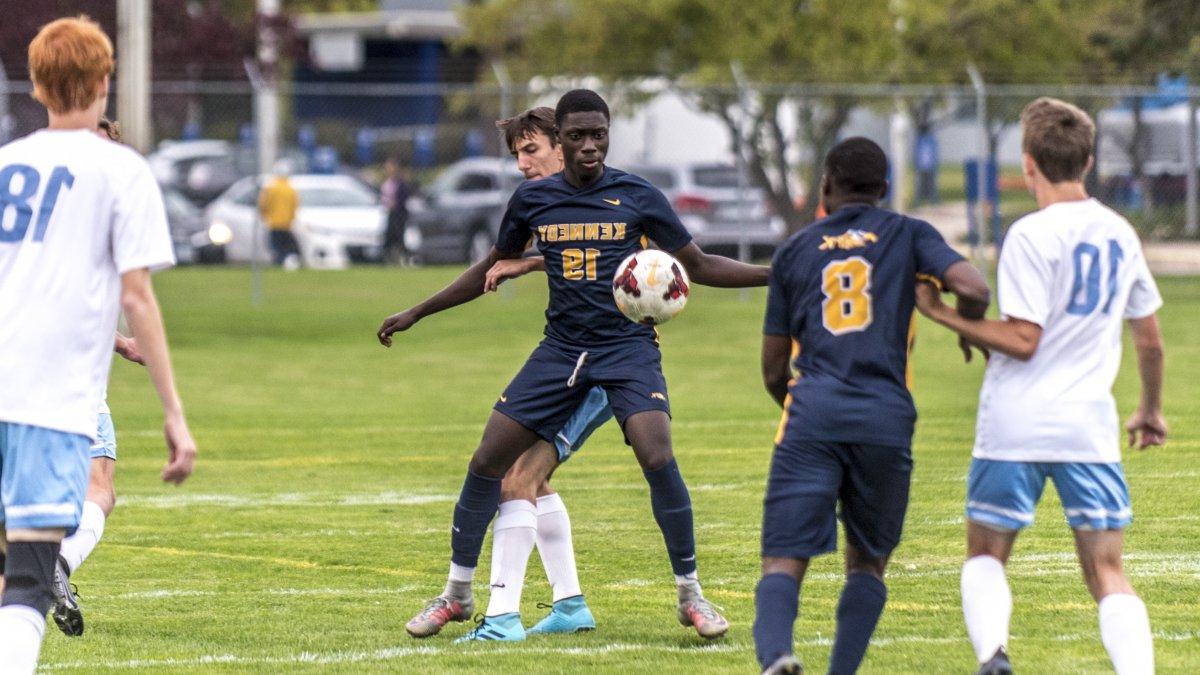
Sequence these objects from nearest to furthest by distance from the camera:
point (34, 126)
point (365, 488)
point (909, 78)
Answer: point (365, 488) → point (34, 126) → point (909, 78)

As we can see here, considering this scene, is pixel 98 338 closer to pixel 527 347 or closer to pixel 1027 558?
pixel 1027 558

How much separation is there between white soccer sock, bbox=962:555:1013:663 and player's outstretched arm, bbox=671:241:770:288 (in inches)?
70.7

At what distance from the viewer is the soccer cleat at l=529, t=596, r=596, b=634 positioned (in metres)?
7.00

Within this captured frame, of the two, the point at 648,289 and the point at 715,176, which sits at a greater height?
the point at 648,289

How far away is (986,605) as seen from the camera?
5543 millimetres

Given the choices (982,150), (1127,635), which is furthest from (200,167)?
(1127,635)

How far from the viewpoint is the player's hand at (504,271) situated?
7.05 metres

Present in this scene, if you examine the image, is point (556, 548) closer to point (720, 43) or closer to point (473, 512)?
point (473, 512)

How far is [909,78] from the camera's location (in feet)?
100.0

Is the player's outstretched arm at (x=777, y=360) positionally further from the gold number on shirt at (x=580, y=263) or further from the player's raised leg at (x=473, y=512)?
the player's raised leg at (x=473, y=512)

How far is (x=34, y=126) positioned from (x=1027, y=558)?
732 inches

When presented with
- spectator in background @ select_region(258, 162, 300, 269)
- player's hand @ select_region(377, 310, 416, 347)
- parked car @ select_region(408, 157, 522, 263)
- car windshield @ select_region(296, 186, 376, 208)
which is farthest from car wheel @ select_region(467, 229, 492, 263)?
player's hand @ select_region(377, 310, 416, 347)

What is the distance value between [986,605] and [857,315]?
93 cm

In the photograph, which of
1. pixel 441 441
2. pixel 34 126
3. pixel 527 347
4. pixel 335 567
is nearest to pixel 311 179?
pixel 34 126
